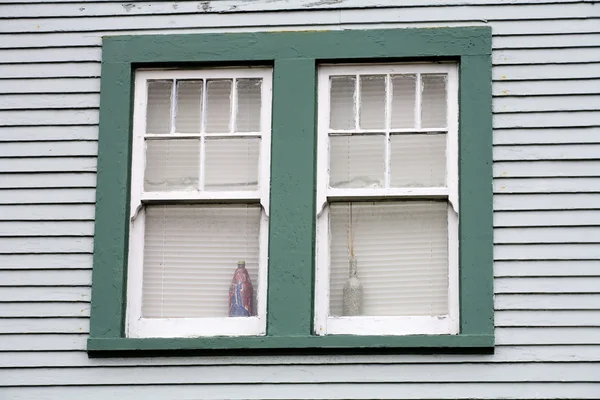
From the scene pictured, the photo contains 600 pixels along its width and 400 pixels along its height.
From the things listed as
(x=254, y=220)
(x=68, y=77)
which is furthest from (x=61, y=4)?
(x=254, y=220)

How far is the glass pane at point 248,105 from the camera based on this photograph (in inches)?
341

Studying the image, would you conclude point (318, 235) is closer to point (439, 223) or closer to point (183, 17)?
point (439, 223)

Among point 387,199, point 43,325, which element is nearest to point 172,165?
point 43,325

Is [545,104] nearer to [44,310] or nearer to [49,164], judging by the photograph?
[49,164]

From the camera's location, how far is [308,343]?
8.07m

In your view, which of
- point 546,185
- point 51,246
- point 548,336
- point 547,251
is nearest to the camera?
point 548,336

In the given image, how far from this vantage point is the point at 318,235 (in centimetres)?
841

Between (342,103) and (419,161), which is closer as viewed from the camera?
(419,161)

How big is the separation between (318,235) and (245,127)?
3.00ft

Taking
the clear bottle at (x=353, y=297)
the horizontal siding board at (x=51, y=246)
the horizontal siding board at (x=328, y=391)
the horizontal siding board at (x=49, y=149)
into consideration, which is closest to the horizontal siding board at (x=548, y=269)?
the horizontal siding board at (x=328, y=391)

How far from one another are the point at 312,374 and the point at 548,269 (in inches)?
64.8

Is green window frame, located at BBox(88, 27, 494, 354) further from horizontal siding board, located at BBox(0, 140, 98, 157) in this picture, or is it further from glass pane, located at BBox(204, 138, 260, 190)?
glass pane, located at BBox(204, 138, 260, 190)

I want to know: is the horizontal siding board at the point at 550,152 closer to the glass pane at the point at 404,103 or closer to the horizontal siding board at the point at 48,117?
the glass pane at the point at 404,103

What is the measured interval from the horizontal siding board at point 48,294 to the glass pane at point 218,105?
139 centimetres
